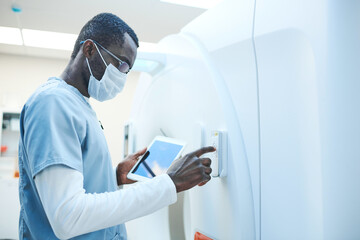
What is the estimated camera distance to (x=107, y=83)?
3.13 ft

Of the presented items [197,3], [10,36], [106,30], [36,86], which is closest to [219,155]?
[106,30]

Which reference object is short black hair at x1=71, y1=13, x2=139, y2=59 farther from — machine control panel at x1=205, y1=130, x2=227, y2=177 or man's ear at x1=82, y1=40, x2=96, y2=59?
machine control panel at x1=205, y1=130, x2=227, y2=177

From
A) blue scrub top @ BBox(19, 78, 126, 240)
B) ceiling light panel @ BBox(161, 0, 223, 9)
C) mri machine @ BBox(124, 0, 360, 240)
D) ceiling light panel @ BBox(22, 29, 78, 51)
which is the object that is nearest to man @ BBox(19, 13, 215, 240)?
blue scrub top @ BBox(19, 78, 126, 240)

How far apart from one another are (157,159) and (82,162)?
1.05ft

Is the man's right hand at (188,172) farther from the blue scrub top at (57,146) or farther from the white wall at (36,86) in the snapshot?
the white wall at (36,86)

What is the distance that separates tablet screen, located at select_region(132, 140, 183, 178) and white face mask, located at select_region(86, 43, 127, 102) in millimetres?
243

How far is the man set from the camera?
0.68 m

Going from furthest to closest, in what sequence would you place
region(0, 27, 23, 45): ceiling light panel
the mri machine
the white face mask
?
region(0, 27, 23, 45): ceiling light panel → the white face mask → the mri machine

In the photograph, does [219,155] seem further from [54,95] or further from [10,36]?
[10,36]

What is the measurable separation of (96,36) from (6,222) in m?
3.14

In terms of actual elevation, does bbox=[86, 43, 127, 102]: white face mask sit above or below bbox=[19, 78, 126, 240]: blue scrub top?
above

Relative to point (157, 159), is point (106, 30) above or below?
above

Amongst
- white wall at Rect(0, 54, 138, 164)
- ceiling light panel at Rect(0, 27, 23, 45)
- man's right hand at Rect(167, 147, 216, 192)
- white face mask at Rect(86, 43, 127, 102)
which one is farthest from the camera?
white wall at Rect(0, 54, 138, 164)

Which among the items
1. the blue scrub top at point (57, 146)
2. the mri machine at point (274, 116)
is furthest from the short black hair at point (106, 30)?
Result: the mri machine at point (274, 116)
